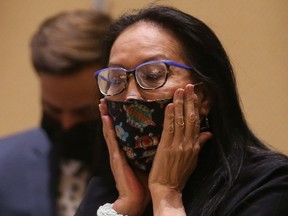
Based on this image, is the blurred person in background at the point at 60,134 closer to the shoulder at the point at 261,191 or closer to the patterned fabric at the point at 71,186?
the patterned fabric at the point at 71,186

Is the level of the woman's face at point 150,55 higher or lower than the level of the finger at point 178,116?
higher

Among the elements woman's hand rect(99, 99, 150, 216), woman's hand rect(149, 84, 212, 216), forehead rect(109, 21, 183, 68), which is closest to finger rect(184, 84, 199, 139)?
woman's hand rect(149, 84, 212, 216)

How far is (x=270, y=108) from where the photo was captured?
2322 mm

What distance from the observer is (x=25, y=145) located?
91.4 inches

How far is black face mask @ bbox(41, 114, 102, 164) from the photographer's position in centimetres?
217

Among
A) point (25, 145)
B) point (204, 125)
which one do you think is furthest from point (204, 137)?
point (25, 145)

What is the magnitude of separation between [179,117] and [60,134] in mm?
769

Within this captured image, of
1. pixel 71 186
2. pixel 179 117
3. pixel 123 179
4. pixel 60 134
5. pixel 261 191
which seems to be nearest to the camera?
pixel 261 191

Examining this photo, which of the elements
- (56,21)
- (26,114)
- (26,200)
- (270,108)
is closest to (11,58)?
(26,114)

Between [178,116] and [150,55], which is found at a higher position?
[150,55]

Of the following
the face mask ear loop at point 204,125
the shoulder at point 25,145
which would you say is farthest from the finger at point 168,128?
the shoulder at point 25,145

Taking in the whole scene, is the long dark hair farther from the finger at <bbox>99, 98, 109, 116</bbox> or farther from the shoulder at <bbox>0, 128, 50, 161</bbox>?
the shoulder at <bbox>0, 128, 50, 161</bbox>

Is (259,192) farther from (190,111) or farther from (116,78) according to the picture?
(116,78)

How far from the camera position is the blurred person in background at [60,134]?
6.97ft
